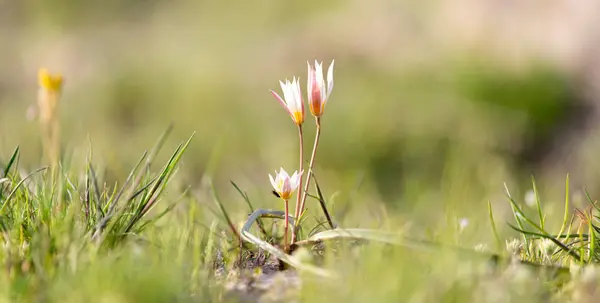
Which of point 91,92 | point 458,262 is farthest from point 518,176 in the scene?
point 91,92

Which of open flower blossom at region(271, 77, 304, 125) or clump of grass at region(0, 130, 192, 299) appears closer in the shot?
clump of grass at region(0, 130, 192, 299)

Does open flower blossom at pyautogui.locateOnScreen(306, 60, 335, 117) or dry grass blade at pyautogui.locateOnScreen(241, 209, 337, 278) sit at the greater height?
open flower blossom at pyautogui.locateOnScreen(306, 60, 335, 117)

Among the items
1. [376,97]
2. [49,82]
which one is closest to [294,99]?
[49,82]

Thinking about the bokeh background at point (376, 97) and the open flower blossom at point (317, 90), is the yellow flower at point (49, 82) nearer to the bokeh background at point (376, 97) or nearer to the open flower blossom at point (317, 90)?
the bokeh background at point (376, 97)

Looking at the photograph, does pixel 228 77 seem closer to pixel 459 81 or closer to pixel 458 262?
pixel 459 81

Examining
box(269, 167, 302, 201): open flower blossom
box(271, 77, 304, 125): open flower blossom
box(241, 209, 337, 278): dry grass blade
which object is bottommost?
box(241, 209, 337, 278): dry grass blade

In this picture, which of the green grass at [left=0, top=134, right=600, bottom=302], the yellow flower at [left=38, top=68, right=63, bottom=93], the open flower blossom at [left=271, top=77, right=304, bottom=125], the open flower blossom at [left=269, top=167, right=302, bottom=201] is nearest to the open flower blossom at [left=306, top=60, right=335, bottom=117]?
the open flower blossom at [left=271, top=77, right=304, bottom=125]

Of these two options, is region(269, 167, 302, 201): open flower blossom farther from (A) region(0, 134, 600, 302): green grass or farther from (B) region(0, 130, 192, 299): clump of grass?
(B) region(0, 130, 192, 299): clump of grass
